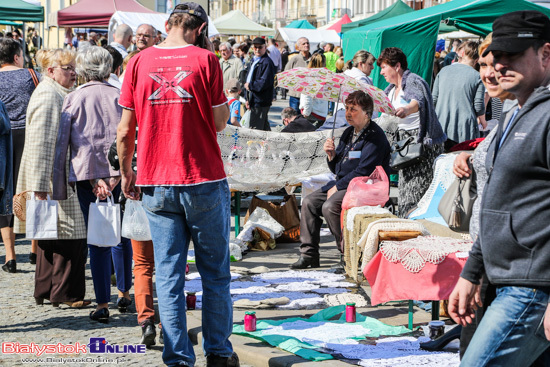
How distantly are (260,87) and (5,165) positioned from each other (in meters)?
9.09

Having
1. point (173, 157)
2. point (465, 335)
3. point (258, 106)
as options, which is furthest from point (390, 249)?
point (258, 106)

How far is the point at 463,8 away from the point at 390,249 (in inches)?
316

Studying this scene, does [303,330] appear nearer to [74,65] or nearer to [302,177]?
[74,65]

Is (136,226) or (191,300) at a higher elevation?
(136,226)

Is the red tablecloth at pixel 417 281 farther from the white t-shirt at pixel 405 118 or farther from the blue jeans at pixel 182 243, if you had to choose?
the white t-shirt at pixel 405 118

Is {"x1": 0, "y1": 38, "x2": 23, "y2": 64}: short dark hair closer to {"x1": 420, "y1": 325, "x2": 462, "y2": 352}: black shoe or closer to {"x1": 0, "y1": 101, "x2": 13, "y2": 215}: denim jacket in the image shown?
{"x1": 0, "y1": 101, "x2": 13, "y2": 215}: denim jacket

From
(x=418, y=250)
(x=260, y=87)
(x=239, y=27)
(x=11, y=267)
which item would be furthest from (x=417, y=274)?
(x=239, y=27)

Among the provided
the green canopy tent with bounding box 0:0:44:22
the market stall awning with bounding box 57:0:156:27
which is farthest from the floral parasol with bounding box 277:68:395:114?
the green canopy tent with bounding box 0:0:44:22

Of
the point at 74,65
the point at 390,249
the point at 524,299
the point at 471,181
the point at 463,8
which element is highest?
the point at 463,8

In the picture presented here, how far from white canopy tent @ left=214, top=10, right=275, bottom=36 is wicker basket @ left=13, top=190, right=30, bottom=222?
28.7 m

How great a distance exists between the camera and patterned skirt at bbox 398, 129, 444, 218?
844 cm

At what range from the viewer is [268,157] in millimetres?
A: 9219

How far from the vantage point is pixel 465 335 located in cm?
350

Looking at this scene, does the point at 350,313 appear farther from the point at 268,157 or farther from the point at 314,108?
the point at 314,108
